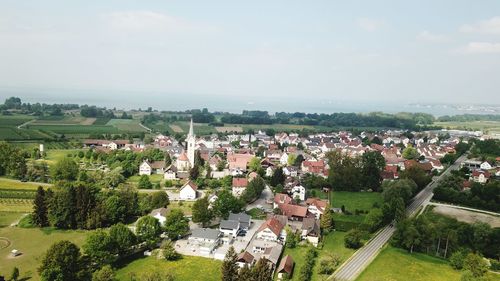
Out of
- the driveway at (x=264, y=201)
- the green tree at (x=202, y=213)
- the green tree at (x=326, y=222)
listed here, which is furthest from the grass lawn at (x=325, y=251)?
the driveway at (x=264, y=201)

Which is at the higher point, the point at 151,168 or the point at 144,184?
the point at 151,168

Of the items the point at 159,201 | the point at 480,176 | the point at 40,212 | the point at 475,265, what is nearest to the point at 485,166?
the point at 480,176

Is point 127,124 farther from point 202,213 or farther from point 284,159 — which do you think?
point 202,213

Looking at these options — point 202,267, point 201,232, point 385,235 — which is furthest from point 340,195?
point 202,267

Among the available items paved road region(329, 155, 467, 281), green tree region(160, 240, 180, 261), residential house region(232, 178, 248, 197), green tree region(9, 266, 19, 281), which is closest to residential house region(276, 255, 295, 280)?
paved road region(329, 155, 467, 281)

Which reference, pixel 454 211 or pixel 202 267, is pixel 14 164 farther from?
pixel 454 211
